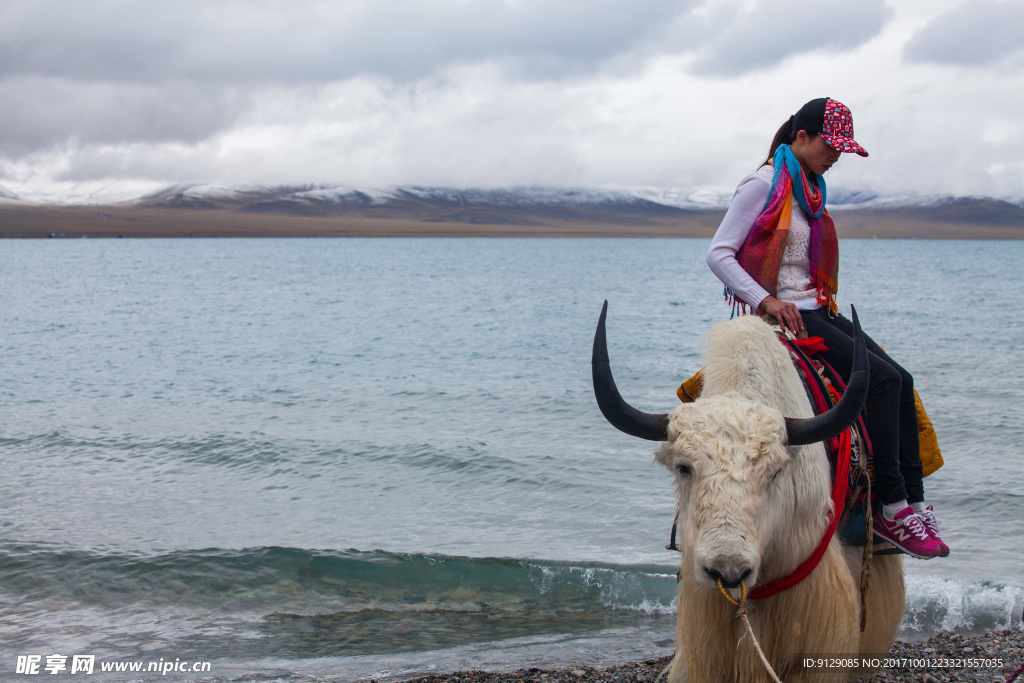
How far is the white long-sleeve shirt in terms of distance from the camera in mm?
3285

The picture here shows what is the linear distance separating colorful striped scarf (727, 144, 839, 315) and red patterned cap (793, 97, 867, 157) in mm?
137

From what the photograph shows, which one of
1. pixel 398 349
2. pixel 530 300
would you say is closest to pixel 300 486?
pixel 398 349

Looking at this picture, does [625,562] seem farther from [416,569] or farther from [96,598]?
[96,598]

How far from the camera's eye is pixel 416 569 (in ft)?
21.2

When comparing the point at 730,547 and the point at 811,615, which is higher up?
the point at 730,547

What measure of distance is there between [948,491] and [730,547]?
6819 mm

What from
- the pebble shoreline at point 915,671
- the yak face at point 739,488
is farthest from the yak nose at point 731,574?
the pebble shoreline at point 915,671

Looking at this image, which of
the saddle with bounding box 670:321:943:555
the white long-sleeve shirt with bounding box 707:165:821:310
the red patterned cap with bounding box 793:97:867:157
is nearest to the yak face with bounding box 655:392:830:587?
the saddle with bounding box 670:321:943:555

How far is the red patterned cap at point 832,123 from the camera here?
10.5 feet

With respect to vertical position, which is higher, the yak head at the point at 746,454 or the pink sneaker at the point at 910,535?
the yak head at the point at 746,454

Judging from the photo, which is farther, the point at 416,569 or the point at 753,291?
the point at 416,569

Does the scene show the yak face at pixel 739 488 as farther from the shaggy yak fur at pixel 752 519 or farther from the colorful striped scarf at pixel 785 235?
the colorful striped scarf at pixel 785 235

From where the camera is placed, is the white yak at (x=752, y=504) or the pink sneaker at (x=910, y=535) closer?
the white yak at (x=752, y=504)

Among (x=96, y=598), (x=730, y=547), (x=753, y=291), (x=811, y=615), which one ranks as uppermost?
(x=753, y=291)
